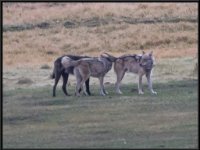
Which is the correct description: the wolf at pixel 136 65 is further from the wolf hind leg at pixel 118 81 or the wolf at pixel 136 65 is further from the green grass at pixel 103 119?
the green grass at pixel 103 119

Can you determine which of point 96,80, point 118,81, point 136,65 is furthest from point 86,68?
point 96,80

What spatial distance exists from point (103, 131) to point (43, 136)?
1.23 metres

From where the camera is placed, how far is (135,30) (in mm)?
41781

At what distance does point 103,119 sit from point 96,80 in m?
8.85

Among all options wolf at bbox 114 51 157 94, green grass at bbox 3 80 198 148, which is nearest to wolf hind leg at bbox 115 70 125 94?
wolf at bbox 114 51 157 94

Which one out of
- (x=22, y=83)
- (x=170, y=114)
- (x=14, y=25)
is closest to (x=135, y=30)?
(x=14, y=25)

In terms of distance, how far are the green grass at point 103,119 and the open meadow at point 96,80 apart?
0.02 m

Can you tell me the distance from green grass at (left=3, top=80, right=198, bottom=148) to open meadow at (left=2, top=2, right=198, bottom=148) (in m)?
0.02

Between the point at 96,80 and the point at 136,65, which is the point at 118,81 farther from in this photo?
the point at 96,80

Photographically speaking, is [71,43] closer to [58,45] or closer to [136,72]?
[58,45]

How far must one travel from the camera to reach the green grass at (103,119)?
15969mm

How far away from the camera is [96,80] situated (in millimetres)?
27906

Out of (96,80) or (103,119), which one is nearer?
(103,119)

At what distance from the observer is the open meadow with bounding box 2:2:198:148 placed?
16953 millimetres
